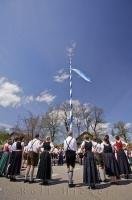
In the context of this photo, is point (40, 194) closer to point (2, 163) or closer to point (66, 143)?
point (66, 143)

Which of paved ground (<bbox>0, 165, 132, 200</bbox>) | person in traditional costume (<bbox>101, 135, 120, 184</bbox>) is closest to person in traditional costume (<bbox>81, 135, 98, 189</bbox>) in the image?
paved ground (<bbox>0, 165, 132, 200</bbox>)

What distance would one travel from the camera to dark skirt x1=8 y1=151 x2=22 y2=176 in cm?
1141

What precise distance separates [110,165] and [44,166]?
2.30 metres

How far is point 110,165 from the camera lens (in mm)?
10305

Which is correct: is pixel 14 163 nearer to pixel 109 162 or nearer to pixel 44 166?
pixel 44 166

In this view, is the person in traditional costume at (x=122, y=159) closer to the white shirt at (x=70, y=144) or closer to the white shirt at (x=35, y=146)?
the white shirt at (x=70, y=144)

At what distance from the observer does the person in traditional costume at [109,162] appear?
10.1 meters

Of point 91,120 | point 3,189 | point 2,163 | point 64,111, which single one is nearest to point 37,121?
point 64,111

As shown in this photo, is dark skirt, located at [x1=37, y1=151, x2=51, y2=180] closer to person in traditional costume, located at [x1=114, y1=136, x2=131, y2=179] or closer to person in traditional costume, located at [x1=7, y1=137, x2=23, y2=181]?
person in traditional costume, located at [x1=7, y1=137, x2=23, y2=181]

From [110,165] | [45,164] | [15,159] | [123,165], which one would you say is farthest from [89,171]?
[15,159]

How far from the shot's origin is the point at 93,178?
9086 mm

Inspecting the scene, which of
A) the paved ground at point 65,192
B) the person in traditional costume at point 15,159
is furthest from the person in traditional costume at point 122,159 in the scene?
the person in traditional costume at point 15,159

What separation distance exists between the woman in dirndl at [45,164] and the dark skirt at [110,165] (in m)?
1.99

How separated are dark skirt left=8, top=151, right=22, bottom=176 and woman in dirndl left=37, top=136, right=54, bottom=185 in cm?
155
